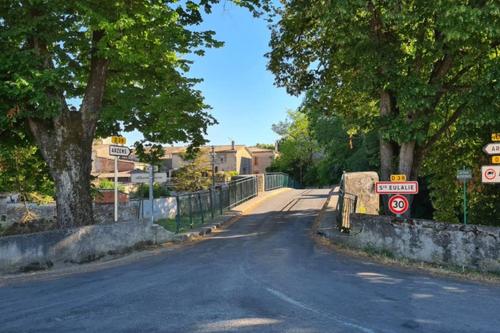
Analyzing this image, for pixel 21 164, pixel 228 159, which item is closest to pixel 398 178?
pixel 21 164

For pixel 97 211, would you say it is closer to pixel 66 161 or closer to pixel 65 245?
pixel 66 161

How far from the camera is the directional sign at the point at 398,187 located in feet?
38.0

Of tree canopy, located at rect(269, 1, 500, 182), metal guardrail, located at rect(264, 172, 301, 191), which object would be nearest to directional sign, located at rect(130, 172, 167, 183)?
tree canopy, located at rect(269, 1, 500, 182)

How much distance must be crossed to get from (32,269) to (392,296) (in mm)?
7924

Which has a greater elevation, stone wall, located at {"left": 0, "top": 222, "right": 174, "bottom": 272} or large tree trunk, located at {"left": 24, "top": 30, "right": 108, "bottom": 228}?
large tree trunk, located at {"left": 24, "top": 30, "right": 108, "bottom": 228}

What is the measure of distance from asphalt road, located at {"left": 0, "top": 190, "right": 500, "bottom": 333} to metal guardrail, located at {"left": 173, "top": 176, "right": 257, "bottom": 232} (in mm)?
7038

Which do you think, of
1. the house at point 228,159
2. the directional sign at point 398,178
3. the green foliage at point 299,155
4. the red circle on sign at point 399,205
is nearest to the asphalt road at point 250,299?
the red circle on sign at point 399,205

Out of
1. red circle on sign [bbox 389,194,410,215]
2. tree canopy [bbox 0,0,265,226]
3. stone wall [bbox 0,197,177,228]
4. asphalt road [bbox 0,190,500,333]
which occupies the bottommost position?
asphalt road [bbox 0,190,500,333]

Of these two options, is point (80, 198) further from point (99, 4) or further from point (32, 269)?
point (99, 4)

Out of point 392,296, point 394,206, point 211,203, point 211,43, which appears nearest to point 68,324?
point 392,296

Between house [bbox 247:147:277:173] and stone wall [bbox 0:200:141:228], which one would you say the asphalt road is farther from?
house [bbox 247:147:277:173]

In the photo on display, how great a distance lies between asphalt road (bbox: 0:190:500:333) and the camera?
5.62 m

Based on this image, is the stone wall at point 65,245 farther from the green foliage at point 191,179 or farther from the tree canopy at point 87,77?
the green foliage at point 191,179

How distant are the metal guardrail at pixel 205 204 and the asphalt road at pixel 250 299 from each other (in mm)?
7038
